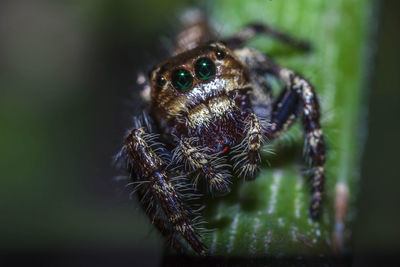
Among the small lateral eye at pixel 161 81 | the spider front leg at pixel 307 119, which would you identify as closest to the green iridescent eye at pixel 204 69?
the small lateral eye at pixel 161 81

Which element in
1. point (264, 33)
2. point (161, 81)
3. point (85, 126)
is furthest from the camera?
point (85, 126)

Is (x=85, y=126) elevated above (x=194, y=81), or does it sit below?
below

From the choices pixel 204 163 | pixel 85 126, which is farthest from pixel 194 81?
pixel 85 126

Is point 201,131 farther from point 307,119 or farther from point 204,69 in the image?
point 307,119

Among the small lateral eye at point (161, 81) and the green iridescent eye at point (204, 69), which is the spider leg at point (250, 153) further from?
the small lateral eye at point (161, 81)

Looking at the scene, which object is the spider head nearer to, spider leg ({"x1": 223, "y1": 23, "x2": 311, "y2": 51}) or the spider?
the spider

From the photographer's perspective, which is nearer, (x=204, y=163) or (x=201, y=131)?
(x=204, y=163)

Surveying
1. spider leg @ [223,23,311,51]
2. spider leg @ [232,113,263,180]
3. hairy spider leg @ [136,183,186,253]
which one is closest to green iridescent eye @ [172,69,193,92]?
spider leg @ [232,113,263,180]
